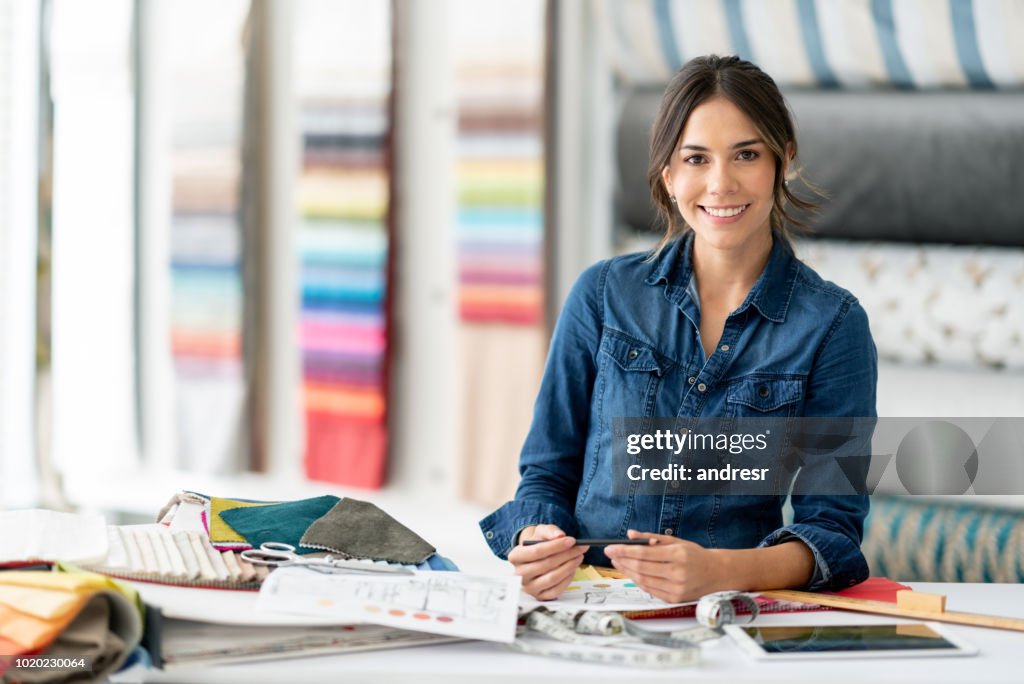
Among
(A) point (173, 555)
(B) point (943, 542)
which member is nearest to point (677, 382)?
(A) point (173, 555)

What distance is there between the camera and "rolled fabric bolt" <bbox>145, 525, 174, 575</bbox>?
1531mm

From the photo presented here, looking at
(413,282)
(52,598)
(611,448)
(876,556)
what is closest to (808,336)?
(611,448)

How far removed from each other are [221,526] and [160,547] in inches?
3.7

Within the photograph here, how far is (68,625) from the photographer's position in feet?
4.39

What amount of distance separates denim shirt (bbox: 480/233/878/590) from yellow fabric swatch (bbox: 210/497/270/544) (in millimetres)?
361

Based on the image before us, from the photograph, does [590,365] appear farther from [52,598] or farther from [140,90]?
[140,90]

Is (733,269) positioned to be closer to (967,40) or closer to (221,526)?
(221,526)

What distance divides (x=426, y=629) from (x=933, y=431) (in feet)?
6.35

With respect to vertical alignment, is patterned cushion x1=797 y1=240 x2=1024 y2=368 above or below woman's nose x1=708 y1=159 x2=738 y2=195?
below

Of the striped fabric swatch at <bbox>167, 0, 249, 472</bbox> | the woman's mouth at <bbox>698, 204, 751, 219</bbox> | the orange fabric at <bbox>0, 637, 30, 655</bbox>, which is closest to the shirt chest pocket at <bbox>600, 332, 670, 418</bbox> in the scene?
the woman's mouth at <bbox>698, 204, 751, 219</bbox>

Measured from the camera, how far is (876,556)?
298 centimetres

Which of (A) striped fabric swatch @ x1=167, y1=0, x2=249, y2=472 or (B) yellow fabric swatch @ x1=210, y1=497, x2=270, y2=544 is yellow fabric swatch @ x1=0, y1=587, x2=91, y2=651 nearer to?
(B) yellow fabric swatch @ x1=210, y1=497, x2=270, y2=544

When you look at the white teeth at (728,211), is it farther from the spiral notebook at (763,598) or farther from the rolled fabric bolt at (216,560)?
the rolled fabric bolt at (216,560)

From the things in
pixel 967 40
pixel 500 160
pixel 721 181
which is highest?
pixel 967 40
